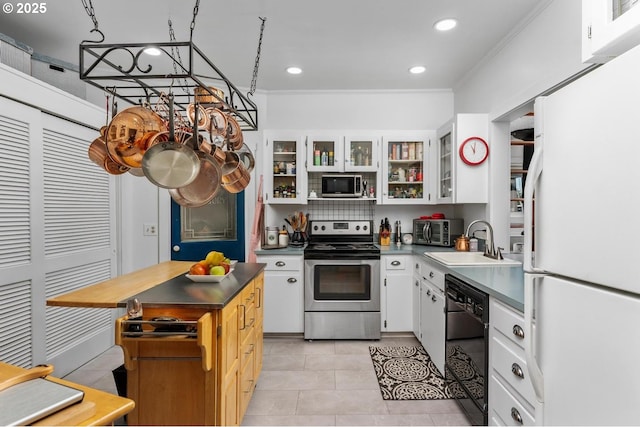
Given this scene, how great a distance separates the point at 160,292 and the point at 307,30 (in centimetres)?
212

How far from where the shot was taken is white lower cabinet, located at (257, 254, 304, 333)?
10.9 ft

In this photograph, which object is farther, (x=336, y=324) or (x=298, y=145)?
(x=298, y=145)

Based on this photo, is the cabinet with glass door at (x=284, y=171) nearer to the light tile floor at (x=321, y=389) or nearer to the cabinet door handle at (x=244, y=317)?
the light tile floor at (x=321, y=389)

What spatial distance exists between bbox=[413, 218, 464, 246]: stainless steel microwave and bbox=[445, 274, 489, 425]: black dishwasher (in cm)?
113

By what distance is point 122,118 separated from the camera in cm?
159

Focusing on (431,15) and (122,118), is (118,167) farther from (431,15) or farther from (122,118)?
(431,15)

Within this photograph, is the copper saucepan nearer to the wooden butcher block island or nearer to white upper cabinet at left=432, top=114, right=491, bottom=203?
the wooden butcher block island

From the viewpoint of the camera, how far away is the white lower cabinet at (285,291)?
3.32 metres

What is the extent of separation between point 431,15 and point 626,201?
205cm

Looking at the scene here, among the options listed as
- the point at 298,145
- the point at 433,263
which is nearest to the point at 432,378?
the point at 433,263

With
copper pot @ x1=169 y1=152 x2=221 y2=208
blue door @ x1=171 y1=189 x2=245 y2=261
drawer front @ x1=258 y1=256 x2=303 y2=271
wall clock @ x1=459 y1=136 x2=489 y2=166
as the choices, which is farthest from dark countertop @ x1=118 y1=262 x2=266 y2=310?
wall clock @ x1=459 y1=136 x2=489 y2=166

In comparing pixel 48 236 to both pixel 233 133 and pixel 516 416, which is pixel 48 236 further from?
pixel 516 416

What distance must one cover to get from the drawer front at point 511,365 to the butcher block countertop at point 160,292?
1362mm

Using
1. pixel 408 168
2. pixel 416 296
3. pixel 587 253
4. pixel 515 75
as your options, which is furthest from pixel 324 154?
pixel 587 253
